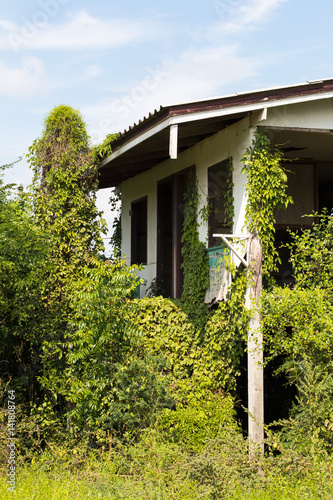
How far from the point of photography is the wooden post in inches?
376

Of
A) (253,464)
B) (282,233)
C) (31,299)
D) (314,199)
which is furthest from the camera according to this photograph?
(282,233)

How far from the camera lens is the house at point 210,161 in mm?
9891

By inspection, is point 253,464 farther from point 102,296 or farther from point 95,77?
point 95,77

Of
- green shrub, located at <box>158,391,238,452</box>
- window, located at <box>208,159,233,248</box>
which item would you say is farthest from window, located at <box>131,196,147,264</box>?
green shrub, located at <box>158,391,238,452</box>

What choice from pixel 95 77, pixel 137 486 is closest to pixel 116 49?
pixel 95 77

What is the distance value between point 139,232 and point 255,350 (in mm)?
7082

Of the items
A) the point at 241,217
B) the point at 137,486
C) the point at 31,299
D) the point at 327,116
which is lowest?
the point at 137,486

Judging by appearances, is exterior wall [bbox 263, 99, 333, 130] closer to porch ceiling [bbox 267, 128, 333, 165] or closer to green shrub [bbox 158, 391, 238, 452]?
porch ceiling [bbox 267, 128, 333, 165]

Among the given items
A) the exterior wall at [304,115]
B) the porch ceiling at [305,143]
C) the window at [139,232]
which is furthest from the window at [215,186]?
the window at [139,232]

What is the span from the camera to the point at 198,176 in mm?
12016

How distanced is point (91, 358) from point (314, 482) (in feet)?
13.3

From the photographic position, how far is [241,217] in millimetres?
10086

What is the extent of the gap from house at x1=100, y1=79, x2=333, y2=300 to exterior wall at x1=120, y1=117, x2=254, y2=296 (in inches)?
0.7

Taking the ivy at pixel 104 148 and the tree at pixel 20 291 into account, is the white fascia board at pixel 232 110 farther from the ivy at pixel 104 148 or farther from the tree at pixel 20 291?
the tree at pixel 20 291
